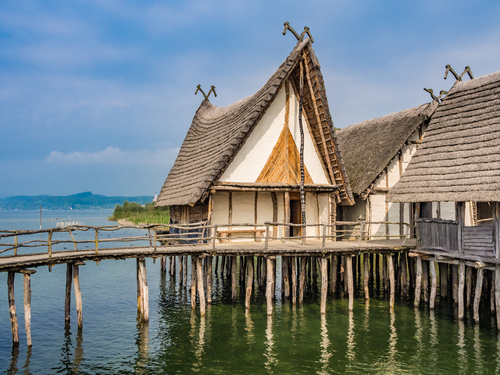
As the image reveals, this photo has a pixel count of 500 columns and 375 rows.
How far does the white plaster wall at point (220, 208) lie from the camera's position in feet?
63.1

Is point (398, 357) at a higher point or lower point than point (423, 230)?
lower

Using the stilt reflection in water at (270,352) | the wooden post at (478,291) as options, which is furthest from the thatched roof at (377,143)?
the stilt reflection in water at (270,352)

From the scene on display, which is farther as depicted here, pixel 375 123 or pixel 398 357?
pixel 375 123

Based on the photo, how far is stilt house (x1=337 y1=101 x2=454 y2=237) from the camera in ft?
74.1

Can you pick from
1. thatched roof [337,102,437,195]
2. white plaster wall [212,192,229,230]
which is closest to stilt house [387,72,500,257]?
thatched roof [337,102,437,195]

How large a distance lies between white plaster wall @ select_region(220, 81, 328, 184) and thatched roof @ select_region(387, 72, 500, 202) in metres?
3.99

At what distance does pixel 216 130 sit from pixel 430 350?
14.5 metres

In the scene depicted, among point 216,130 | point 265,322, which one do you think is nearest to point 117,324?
point 265,322

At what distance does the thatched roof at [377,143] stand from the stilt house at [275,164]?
2604 mm

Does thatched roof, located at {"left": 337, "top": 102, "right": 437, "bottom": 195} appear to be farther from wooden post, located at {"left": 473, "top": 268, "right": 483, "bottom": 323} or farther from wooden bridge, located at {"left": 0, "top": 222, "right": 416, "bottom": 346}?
wooden post, located at {"left": 473, "top": 268, "right": 483, "bottom": 323}

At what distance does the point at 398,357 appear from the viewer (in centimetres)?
A: 1271

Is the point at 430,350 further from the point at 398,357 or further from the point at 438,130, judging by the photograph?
the point at 438,130

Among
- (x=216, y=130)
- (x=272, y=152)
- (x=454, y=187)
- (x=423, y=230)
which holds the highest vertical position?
(x=216, y=130)

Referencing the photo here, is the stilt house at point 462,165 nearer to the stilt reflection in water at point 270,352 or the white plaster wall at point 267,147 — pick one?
the white plaster wall at point 267,147
